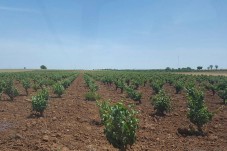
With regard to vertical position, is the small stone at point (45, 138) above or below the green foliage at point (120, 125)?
below

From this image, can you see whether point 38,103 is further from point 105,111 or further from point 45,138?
point 105,111

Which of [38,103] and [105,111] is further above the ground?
[105,111]

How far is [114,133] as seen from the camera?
992cm

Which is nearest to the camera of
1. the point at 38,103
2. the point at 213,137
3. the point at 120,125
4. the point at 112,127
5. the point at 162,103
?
the point at 120,125

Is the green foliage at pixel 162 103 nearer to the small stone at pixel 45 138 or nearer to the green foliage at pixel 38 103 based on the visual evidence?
the green foliage at pixel 38 103

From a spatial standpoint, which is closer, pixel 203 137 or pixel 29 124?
pixel 203 137

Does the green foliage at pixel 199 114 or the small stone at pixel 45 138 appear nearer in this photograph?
the small stone at pixel 45 138

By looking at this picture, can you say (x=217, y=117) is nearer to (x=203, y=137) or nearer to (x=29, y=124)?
(x=203, y=137)

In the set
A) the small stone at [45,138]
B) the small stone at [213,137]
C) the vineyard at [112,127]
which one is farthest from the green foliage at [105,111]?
the small stone at [213,137]

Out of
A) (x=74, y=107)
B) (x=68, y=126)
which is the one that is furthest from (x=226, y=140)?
(x=74, y=107)

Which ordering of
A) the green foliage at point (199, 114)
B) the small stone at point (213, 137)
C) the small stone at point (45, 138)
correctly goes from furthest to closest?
the green foliage at point (199, 114)
the small stone at point (213, 137)
the small stone at point (45, 138)

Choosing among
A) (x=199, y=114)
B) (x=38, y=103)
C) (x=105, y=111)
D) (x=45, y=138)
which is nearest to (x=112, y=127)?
(x=105, y=111)

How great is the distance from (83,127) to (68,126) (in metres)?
0.70

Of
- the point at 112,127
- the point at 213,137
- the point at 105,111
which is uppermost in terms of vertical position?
the point at 105,111
